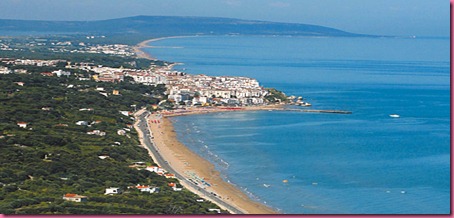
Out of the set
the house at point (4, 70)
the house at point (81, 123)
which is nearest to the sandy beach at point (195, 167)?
the house at point (81, 123)

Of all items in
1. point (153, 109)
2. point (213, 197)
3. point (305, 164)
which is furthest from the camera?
point (153, 109)

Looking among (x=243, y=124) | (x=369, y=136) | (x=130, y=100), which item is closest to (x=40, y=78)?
(x=130, y=100)

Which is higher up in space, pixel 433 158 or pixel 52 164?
pixel 433 158

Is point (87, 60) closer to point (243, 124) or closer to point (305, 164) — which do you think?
point (243, 124)

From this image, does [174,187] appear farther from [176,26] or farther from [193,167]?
[176,26]

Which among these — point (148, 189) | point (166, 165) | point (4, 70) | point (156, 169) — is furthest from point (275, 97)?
point (148, 189)

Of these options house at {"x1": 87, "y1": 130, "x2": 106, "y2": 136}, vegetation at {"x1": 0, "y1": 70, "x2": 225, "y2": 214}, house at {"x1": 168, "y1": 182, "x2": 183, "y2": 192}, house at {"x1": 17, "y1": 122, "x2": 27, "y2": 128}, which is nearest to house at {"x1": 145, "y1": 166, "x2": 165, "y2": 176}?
vegetation at {"x1": 0, "y1": 70, "x2": 225, "y2": 214}

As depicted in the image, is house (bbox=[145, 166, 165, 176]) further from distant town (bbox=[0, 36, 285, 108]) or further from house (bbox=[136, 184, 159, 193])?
distant town (bbox=[0, 36, 285, 108])
